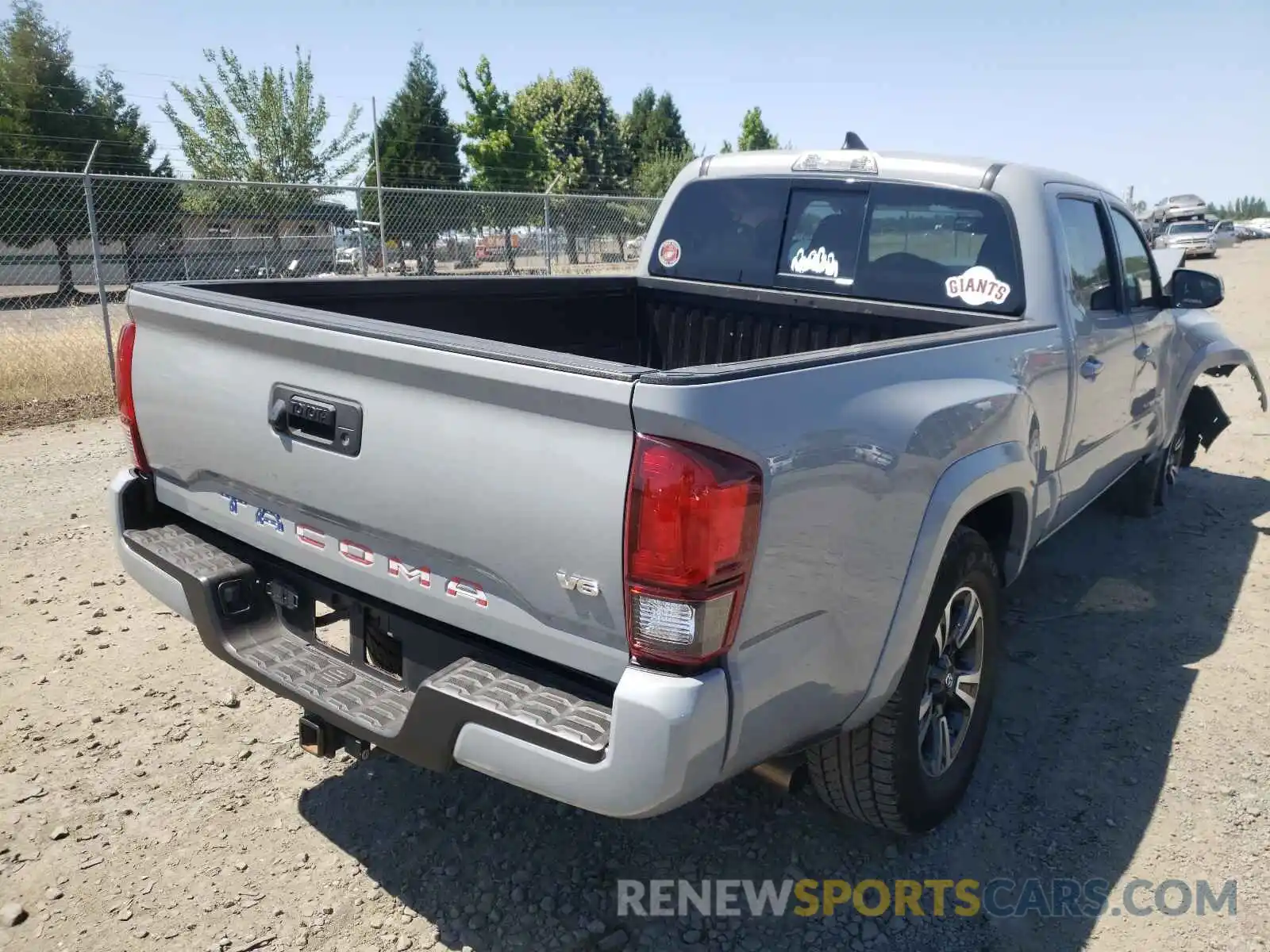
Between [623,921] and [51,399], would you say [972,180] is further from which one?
[51,399]

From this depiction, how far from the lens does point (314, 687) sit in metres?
2.33

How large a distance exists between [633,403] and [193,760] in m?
2.30

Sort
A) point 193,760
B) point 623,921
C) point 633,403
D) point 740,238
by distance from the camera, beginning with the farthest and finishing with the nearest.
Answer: point 740,238 < point 193,760 < point 623,921 < point 633,403

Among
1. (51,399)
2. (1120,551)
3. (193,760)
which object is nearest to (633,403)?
(193,760)

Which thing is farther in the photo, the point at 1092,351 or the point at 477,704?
the point at 1092,351

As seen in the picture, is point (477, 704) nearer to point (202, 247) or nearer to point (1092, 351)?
point (1092, 351)

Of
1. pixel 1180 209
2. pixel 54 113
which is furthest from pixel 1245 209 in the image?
pixel 54 113

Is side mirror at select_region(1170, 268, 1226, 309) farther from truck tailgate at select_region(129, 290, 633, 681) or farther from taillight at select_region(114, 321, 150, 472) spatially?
taillight at select_region(114, 321, 150, 472)

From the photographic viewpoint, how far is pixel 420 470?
2102 millimetres

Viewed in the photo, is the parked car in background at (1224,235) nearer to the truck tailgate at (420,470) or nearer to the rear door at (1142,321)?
the rear door at (1142,321)

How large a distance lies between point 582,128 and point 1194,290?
48056 mm

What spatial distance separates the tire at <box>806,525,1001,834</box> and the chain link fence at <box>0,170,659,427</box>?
6.58 m

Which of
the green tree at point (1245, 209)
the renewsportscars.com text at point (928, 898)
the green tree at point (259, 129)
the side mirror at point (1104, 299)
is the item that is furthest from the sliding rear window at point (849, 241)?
the green tree at point (1245, 209)

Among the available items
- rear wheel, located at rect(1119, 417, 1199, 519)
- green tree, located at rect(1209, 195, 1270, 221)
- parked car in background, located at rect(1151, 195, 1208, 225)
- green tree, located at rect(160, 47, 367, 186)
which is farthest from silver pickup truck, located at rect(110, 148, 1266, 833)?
green tree, located at rect(1209, 195, 1270, 221)
